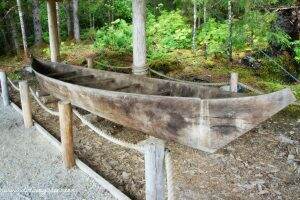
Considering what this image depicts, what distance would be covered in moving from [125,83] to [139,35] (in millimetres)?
1252

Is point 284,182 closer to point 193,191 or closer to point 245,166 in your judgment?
point 245,166

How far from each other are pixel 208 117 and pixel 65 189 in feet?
7.94

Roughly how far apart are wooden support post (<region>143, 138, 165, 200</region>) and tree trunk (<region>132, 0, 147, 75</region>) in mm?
4545

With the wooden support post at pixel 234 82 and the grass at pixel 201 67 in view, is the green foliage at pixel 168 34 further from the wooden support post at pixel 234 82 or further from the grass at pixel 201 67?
the wooden support post at pixel 234 82

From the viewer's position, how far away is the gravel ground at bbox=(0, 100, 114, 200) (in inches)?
194

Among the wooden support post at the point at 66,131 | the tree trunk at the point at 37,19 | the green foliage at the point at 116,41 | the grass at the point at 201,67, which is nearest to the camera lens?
the wooden support post at the point at 66,131

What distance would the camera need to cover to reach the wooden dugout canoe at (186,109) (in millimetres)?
4441

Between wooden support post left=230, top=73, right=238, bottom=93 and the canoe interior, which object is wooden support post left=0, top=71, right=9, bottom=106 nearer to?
the canoe interior

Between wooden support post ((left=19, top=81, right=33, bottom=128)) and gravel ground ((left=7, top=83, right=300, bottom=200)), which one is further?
wooden support post ((left=19, top=81, right=33, bottom=128))

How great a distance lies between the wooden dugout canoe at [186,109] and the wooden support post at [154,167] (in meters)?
1.14

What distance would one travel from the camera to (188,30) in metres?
15.3

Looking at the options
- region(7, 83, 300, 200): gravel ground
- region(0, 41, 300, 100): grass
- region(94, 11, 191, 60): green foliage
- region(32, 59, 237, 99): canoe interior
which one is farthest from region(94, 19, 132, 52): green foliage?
region(7, 83, 300, 200): gravel ground

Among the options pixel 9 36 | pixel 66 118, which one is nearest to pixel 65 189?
pixel 66 118

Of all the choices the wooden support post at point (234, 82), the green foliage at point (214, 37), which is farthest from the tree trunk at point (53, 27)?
the wooden support post at point (234, 82)
